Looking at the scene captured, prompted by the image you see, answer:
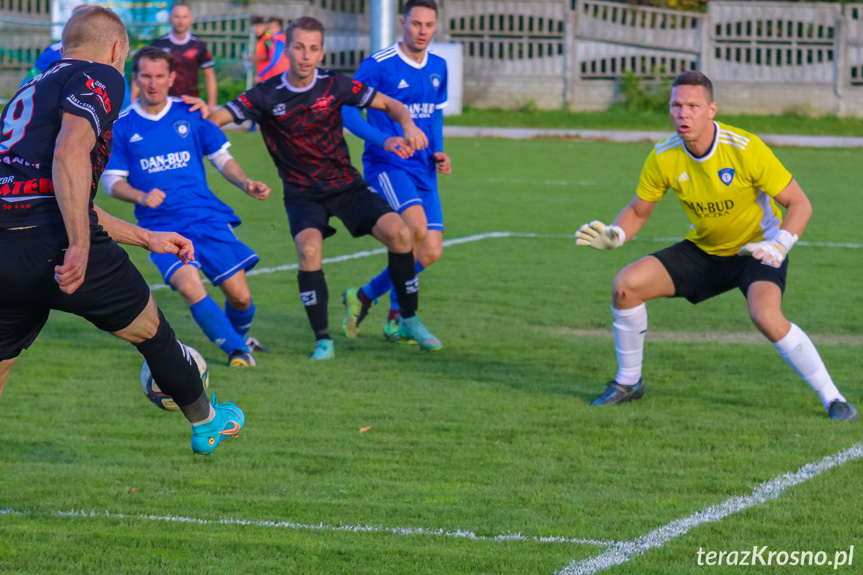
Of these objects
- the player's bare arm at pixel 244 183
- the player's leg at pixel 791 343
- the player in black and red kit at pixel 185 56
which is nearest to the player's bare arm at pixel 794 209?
the player's leg at pixel 791 343

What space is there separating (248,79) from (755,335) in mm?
22565

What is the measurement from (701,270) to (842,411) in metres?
1.03

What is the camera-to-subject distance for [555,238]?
13297 mm

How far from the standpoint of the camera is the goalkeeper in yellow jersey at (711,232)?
20.5 feet

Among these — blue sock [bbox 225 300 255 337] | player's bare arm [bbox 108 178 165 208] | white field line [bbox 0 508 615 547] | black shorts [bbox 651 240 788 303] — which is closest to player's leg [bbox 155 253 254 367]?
blue sock [bbox 225 300 255 337]

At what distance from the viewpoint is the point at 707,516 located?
4.69 m

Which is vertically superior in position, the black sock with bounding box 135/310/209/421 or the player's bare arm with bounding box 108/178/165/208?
the player's bare arm with bounding box 108/178/165/208

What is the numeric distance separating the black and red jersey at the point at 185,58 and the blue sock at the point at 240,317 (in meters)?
10.7

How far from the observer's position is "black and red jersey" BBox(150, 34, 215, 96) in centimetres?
1808

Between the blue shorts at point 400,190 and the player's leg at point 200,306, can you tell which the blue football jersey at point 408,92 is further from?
the player's leg at point 200,306

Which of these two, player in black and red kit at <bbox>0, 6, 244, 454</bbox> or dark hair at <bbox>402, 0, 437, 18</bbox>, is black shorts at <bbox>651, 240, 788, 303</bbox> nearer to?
dark hair at <bbox>402, 0, 437, 18</bbox>

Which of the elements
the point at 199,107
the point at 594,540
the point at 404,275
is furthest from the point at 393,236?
the point at 594,540

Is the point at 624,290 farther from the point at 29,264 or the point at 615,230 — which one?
the point at 29,264

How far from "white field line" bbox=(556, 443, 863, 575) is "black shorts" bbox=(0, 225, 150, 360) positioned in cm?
175
